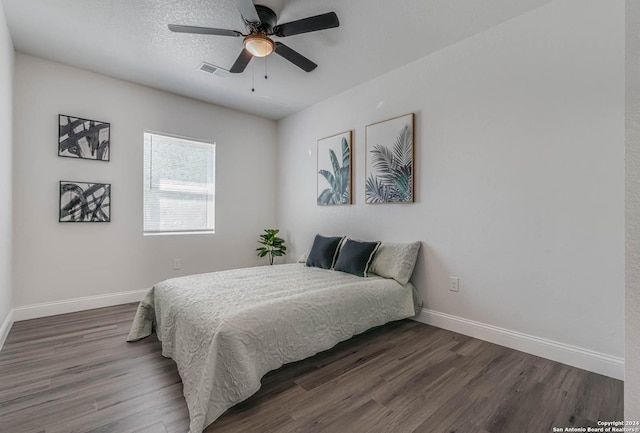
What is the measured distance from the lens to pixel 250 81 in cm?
354

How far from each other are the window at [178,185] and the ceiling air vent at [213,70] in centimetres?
115

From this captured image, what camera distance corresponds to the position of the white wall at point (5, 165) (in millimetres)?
2402

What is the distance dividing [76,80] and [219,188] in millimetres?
1999

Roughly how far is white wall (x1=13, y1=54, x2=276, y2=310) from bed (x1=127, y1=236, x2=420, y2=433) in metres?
1.38

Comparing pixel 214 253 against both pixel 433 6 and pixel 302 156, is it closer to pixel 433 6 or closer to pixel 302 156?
pixel 302 156

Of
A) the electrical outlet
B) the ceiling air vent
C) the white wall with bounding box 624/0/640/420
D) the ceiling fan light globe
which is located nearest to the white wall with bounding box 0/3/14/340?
the ceiling air vent

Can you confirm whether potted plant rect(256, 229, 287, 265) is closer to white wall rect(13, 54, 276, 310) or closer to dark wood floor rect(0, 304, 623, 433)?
white wall rect(13, 54, 276, 310)

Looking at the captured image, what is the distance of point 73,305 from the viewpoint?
3.24 metres

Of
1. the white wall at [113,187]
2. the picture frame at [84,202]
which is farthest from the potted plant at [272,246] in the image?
the picture frame at [84,202]

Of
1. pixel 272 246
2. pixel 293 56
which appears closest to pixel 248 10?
pixel 293 56

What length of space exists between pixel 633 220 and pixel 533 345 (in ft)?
6.21

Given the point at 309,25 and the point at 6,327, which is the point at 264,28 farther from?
the point at 6,327

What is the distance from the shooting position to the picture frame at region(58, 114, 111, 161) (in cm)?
320

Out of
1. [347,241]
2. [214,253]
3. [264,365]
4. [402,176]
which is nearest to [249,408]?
[264,365]
